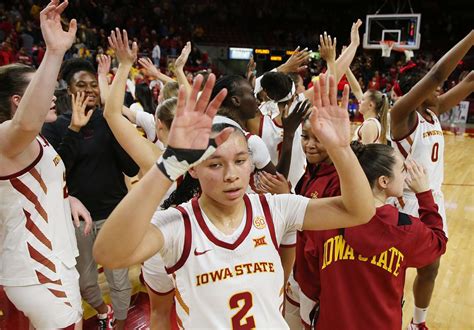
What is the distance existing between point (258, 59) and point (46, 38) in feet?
85.2

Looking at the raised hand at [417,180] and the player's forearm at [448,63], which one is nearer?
the raised hand at [417,180]

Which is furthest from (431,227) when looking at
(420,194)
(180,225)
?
(180,225)

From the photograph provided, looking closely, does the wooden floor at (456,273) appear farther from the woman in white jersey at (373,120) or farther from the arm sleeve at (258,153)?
the arm sleeve at (258,153)

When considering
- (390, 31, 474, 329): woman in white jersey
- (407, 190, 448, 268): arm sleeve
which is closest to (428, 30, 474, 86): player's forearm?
(390, 31, 474, 329): woman in white jersey

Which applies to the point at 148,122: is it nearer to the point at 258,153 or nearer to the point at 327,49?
the point at 327,49

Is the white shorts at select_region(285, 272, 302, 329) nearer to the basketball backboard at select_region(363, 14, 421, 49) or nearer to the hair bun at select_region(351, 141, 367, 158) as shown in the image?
the hair bun at select_region(351, 141, 367, 158)

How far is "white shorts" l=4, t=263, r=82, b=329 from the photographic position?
225cm

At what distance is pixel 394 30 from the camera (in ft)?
51.0

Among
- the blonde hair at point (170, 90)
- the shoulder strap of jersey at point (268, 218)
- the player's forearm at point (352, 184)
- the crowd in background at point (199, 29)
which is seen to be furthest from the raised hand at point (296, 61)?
the crowd in background at point (199, 29)

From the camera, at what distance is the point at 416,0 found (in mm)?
26906

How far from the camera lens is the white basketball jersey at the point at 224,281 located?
65.8 inches

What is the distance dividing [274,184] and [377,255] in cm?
64

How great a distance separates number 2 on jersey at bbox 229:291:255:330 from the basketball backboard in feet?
48.1

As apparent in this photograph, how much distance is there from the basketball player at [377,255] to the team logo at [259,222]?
0.53 metres
